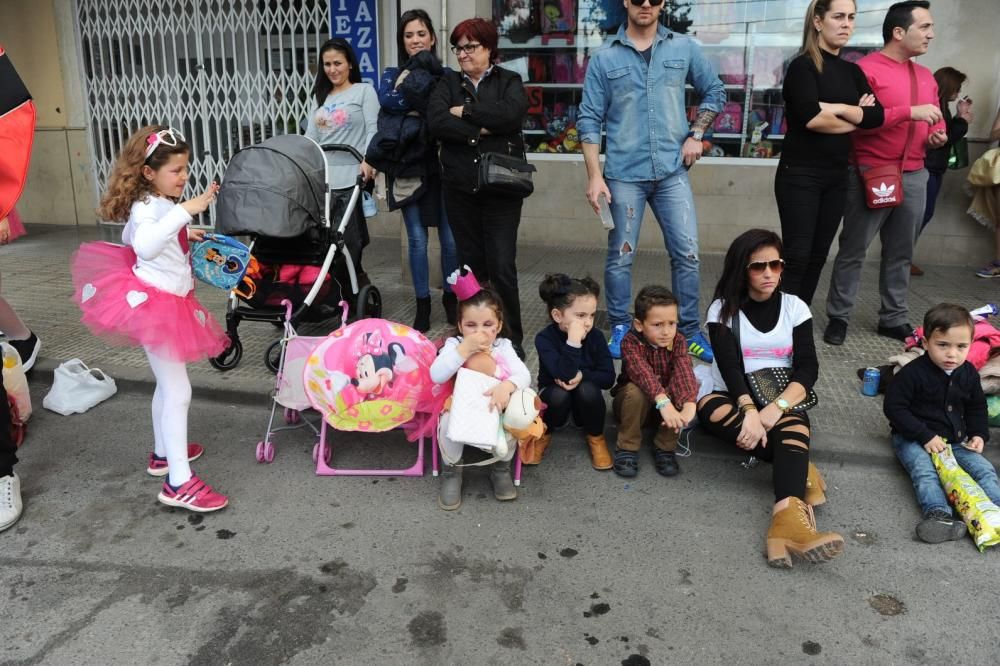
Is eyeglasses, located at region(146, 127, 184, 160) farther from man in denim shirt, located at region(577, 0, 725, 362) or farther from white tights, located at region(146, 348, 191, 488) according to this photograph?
man in denim shirt, located at region(577, 0, 725, 362)

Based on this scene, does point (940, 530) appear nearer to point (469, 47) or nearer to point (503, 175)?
point (503, 175)

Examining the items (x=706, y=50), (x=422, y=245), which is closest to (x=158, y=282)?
(x=422, y=245)

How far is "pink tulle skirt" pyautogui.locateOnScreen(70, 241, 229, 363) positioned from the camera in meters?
3.39

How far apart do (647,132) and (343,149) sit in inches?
85.3

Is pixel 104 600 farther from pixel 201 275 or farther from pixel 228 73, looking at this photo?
pixel 228 73

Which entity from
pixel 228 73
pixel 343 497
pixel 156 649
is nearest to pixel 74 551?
pixel 156 649

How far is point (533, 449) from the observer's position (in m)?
3.91

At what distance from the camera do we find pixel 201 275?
4285 mm

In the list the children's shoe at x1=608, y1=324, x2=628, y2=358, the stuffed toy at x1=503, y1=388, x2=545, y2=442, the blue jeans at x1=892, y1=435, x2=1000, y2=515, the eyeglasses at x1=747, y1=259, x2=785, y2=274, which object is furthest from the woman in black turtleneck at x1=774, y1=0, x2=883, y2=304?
the stuffed toy at x1=503, y1=388, x2=545, y2=442

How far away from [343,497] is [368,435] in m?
0.69

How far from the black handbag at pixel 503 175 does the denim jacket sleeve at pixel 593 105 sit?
0.43m

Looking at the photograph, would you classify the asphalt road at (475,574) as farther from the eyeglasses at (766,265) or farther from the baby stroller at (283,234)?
the baby stroller at (283,234)

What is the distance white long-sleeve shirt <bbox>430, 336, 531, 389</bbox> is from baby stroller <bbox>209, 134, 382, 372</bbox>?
1386 mm

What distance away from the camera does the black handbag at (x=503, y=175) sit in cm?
463
